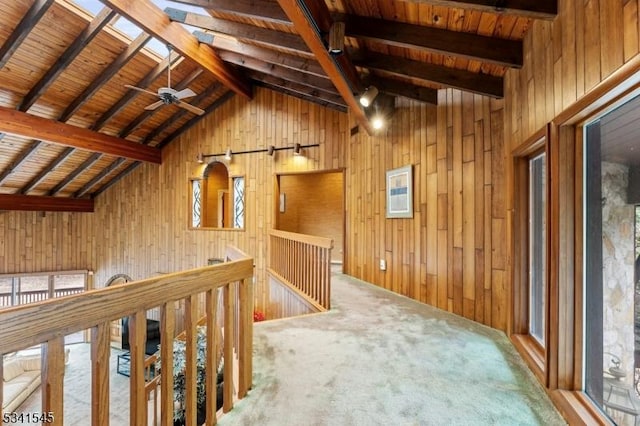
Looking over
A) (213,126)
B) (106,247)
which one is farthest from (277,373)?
(106,247)

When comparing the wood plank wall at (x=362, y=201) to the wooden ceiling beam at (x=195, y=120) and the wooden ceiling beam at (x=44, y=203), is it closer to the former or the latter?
the wooden ceiling beam at (x=195, y=120)

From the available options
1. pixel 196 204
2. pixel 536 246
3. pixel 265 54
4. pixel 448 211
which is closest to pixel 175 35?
pixel 265 54

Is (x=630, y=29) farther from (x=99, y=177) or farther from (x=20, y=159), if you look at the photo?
(x=99, y=177)

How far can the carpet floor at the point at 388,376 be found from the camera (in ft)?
5.34

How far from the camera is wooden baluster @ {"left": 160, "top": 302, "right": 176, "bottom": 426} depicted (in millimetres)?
1327

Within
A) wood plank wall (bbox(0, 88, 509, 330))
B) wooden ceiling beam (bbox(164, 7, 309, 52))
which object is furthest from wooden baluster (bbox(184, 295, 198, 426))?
wooden ceiling beam (bbox(164, 7, 309, 52))

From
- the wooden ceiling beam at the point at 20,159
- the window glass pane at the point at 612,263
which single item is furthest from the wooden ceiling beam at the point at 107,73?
the window glass pane at the point at 612,263

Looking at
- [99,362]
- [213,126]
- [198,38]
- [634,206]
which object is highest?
[198,38]

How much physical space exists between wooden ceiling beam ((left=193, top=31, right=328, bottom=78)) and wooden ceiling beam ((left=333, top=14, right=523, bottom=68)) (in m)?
1.56

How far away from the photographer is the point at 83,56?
15.9 ft

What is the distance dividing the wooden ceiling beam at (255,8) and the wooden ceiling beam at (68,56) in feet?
5.46

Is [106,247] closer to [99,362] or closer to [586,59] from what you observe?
[99,362]

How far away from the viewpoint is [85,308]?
98 centimetres

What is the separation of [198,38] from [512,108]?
4.72 meters
